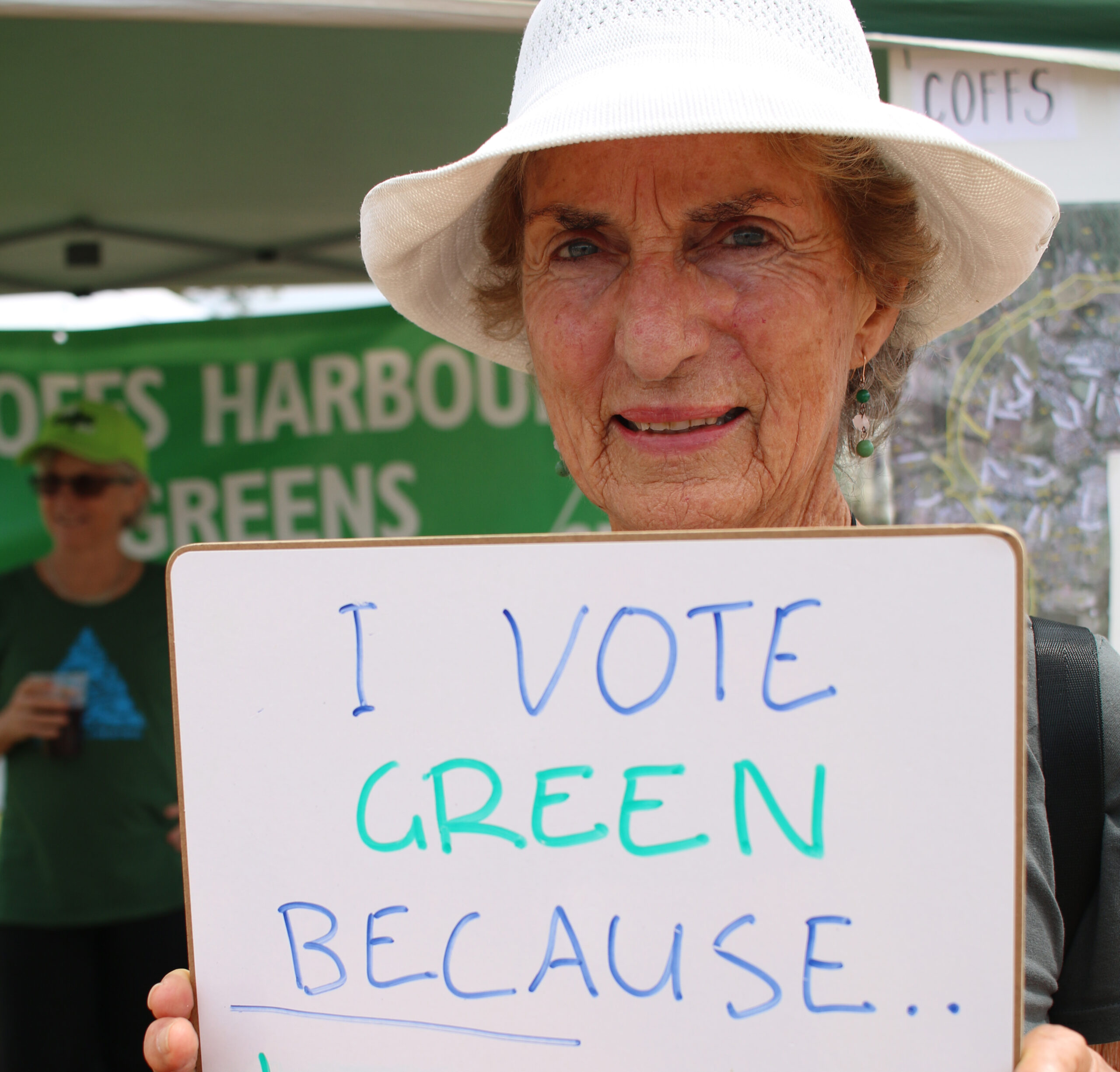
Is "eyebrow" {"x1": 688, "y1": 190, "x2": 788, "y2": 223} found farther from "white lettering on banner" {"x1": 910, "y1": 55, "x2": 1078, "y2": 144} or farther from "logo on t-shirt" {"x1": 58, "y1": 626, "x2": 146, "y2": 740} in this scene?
"logo on t-shirt" {"x1": 58, "y1": 626, "x2": 146, "y2": 740}

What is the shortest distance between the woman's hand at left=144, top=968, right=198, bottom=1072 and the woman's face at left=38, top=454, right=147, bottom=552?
2.63 metres

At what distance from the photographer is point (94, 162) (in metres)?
2.97

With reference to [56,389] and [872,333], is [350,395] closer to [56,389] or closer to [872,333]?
[56,389]

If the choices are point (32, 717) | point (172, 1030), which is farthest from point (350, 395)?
point (172, 1030)

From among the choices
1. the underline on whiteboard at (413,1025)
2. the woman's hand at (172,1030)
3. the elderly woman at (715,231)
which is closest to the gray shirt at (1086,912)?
the elderly woman at (715,231)

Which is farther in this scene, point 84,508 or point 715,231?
point 84,508

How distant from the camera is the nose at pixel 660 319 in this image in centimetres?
95

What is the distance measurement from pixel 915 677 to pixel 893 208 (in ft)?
1.99

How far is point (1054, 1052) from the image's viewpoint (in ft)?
2.40

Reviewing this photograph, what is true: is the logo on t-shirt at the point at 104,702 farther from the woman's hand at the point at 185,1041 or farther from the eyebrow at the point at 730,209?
the eyebrow at the point at 730,209

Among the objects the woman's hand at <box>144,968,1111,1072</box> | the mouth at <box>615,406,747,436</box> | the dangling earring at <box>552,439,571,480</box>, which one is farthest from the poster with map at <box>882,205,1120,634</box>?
the woman's hand at <box>144,968,1111,1072</box>

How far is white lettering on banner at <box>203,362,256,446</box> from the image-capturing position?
3361 mm

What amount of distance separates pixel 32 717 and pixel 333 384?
144 cm

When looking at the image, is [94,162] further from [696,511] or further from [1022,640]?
[1022,640]
